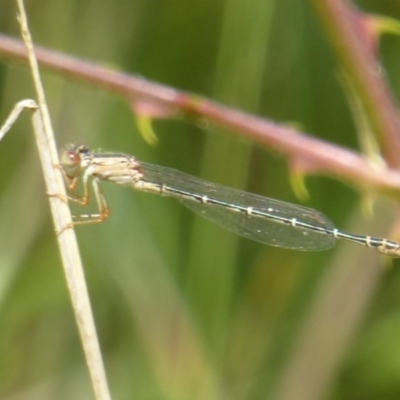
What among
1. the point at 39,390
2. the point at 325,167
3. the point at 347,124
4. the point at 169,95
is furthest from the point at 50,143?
the point at 347,124

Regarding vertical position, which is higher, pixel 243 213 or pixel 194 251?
pixel 243 213

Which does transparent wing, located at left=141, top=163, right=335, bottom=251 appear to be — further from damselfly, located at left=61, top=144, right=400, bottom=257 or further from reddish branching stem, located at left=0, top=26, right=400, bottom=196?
reddish branching stem, located at left=0, top=26, right=400, bottom=196

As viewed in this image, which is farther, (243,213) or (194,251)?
(243,213)

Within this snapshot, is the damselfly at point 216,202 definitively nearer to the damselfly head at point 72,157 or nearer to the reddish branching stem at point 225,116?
the damselfly head at point 72,157

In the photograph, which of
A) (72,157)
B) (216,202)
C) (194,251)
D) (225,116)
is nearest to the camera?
(225,116)

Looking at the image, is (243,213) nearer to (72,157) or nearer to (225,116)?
(72,157)

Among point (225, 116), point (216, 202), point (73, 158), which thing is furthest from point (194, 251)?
point (225, 116)
